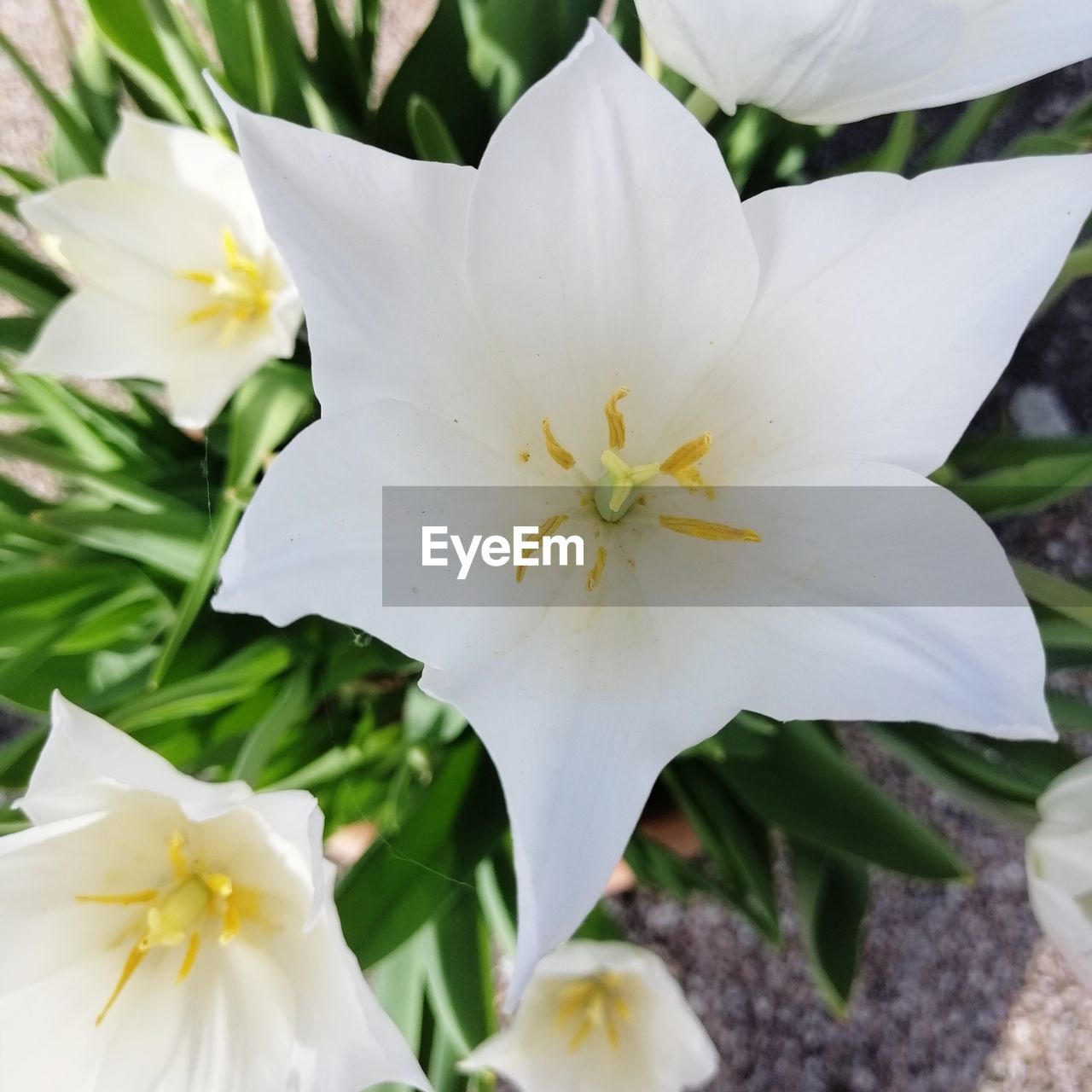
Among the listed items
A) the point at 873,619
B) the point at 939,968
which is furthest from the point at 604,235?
the point at 939,968

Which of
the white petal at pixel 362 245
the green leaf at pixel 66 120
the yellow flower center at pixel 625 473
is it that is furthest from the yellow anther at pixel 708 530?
the green leaf at pixel 66 120

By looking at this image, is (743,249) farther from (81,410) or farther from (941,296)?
(81,410)

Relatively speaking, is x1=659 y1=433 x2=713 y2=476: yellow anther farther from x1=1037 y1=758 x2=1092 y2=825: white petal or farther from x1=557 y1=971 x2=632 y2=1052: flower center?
x1=557 y1=971 x2=632 y2=1052: flower center

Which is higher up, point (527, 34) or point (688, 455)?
point (527, 34)

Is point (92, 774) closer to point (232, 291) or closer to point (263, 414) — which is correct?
point (263, 414)

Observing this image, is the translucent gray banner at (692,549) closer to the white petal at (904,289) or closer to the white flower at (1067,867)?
the white petal at (904,289)

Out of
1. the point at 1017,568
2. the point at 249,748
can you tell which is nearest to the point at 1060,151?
the point at 1017,568
